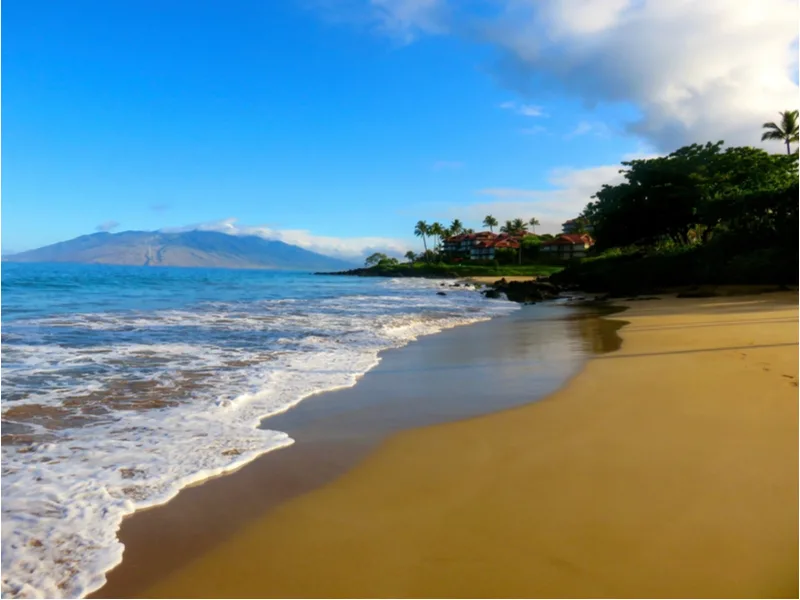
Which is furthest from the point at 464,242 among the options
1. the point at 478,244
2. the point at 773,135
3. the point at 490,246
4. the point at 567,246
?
the point at 773,135

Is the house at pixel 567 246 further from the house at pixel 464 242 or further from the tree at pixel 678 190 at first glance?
the tree at pixel 678 190

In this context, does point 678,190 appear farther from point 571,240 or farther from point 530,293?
point 571,240

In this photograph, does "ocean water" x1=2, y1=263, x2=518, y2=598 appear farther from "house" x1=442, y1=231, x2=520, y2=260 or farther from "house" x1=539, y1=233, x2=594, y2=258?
"house" x1=442, y1=231, x2=520, y2=260

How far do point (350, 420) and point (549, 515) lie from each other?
2.82m

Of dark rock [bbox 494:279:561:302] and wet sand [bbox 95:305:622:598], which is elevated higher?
dark rock [bbox 494:279:561:302]

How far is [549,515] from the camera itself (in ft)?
10.8

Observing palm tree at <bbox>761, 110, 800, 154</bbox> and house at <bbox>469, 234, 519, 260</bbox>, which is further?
house at <bbox>469, 234, 519, 260</bbox>

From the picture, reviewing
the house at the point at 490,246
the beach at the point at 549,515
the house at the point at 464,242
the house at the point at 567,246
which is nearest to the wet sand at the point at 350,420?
the beach at the point at 549,515

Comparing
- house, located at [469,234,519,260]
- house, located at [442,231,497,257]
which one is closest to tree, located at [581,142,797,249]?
house, located at [469,234,519,260]

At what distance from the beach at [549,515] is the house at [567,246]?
82.3 m

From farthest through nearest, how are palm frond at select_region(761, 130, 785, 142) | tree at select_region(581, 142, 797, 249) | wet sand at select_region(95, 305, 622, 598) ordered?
1. palm frond at select_region(761, 130, 785, 142)
2. tree at select_region(581, 142, 797, 249)
3. wet sand at select_region(95, 305, 622, 598)

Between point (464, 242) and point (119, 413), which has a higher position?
point (464, 242)

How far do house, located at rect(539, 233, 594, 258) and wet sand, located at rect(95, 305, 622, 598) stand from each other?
249 feet

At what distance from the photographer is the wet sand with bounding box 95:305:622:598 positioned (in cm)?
320
